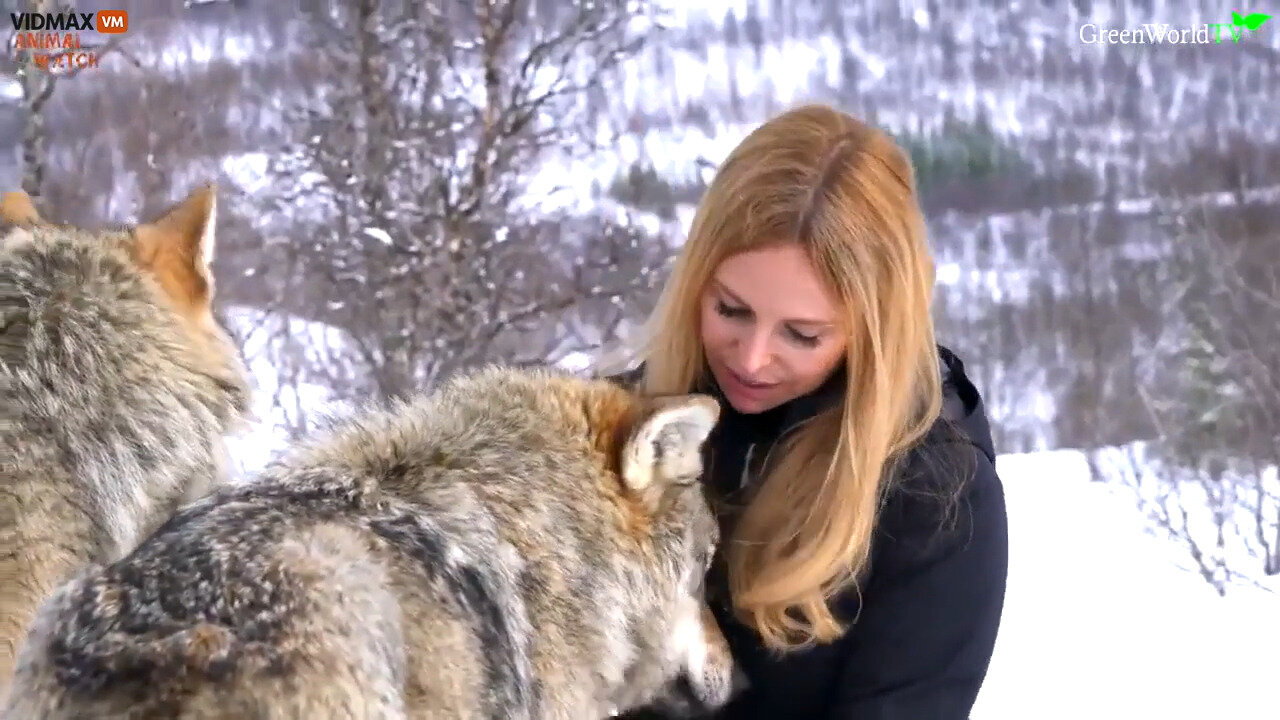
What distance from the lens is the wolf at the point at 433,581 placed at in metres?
1.27

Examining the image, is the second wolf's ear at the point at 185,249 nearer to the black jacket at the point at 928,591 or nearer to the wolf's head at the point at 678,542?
the wolf's head at the point at 678,542

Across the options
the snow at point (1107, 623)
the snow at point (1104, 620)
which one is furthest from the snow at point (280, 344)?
the snow at point (1107, 623)

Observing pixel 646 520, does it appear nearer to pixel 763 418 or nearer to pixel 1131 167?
pixel 763 418

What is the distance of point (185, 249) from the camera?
215 cm

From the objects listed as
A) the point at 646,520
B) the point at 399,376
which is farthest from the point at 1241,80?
the point at 646,520

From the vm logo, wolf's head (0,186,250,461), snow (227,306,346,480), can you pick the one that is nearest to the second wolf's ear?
wolf's head (0,186,250,461)

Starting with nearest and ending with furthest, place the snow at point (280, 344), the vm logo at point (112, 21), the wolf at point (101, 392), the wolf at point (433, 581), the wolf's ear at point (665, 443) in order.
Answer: the wolf at point (433, 581) < the wolf at point (101, 392) < the wolf's ear at point (665, 443) < the vm logo at point (112, 21) < the snow at point (280, 344)

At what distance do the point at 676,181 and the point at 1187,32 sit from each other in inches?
165

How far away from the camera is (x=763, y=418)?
2318mm

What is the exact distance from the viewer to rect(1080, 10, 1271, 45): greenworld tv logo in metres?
7.80

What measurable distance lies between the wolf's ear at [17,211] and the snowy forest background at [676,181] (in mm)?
1535

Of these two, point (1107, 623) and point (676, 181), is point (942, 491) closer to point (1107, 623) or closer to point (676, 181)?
point (676, 181)

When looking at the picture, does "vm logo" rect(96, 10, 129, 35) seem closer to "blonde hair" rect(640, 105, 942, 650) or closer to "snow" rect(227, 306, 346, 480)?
"snow" rect(227, 306, 346, 480)

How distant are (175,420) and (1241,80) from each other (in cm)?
854
